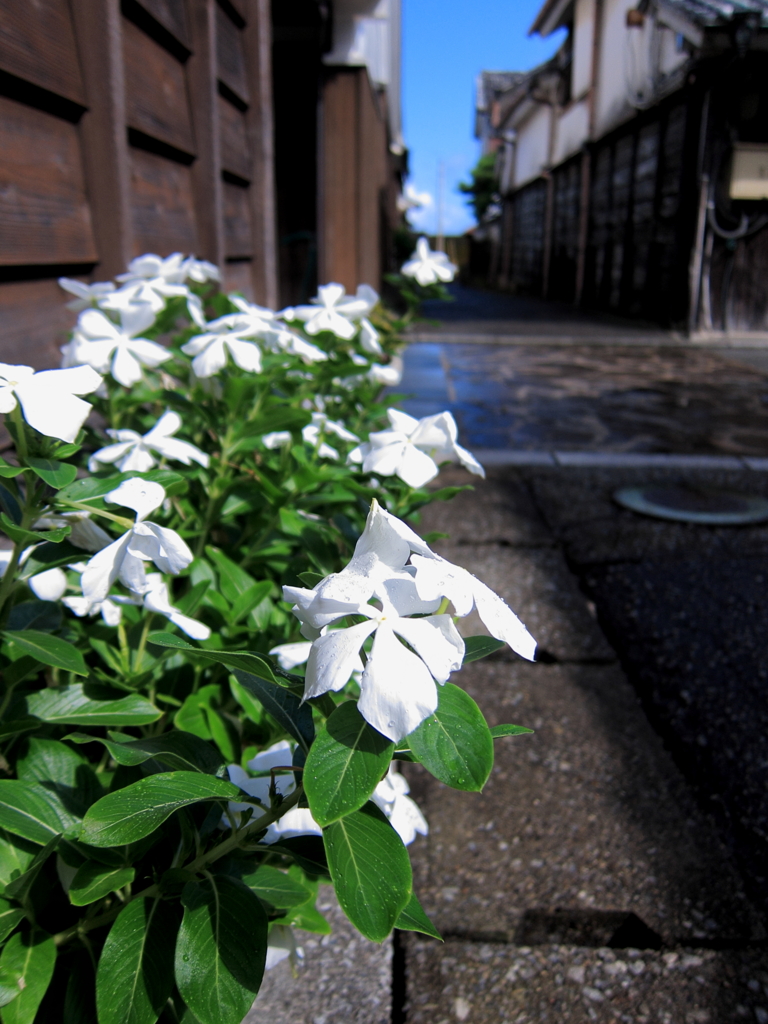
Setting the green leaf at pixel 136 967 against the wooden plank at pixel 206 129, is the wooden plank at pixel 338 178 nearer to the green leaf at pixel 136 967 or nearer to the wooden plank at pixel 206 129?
the wooden plank at pixel 206 129

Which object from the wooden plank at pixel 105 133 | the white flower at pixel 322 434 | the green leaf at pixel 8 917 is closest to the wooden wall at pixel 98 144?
the wooden plank at pixel 105 133

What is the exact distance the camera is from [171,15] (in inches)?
93.9

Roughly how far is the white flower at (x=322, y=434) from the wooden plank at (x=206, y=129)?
150 centimetres

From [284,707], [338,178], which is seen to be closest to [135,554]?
[284,707]

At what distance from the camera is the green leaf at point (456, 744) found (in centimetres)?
51

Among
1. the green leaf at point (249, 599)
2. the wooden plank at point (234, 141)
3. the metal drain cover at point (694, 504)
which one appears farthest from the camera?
the wooden plank at point (234, 141)

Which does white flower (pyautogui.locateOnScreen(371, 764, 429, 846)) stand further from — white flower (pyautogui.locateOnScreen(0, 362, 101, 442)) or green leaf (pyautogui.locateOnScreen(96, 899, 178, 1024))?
white flower (pyautogui.locateOnScreen(0, 362, 101, 442))

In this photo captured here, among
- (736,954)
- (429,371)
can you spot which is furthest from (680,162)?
(736,954)

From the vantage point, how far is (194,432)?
1.55 meters

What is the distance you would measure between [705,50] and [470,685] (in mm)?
7970

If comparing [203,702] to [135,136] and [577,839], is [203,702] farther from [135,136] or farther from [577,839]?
[135,136]

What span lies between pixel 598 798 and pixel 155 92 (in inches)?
83.7

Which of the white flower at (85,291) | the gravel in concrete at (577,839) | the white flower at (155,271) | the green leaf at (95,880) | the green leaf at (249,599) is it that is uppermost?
the white flower at (155,271)

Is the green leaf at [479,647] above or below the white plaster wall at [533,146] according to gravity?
below
